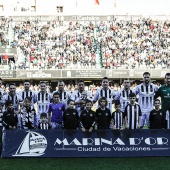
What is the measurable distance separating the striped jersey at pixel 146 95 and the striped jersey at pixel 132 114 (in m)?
0.78

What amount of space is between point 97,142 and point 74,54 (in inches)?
1097

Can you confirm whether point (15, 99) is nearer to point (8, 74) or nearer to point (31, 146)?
point (31, 146)

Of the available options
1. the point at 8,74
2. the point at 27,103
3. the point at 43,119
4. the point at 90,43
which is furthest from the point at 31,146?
the point at 90,43

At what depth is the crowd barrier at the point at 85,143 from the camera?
959 cm

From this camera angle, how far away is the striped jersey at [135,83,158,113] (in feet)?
35.8

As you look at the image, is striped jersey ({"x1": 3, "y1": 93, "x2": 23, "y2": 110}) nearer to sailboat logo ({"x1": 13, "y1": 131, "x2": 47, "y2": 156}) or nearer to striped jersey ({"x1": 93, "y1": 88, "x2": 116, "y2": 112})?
sailboat logo ({"x1": 13, "y1": 131, "x2": 47, "y2": 156})

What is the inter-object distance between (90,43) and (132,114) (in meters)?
29.6

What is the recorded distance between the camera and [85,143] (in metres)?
9.67

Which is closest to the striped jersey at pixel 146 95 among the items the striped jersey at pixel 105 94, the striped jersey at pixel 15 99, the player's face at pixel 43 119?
the striped jersey at pixel 105 94

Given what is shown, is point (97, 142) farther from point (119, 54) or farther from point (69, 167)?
point (119, 54)

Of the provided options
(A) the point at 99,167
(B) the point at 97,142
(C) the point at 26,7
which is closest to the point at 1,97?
(B) the point at 97,142

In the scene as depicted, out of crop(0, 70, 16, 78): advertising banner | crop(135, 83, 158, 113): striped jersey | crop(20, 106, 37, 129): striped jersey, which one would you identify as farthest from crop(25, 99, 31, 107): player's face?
crop(0, 70, 16, 78): advertising banner

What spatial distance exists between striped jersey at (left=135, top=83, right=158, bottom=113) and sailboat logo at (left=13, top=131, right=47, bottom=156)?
119 inches

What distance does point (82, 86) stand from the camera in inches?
435
